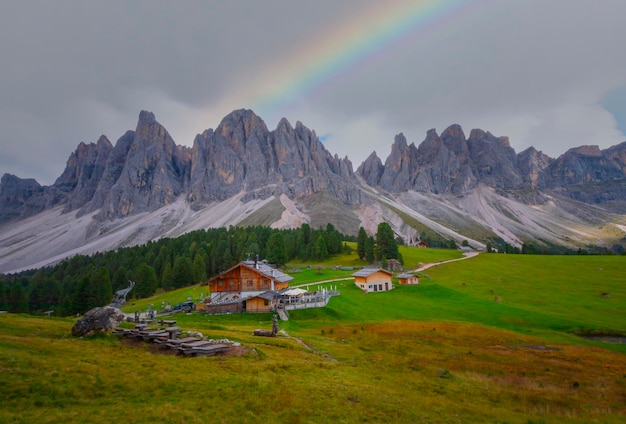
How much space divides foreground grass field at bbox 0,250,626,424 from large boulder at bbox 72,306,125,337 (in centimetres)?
78

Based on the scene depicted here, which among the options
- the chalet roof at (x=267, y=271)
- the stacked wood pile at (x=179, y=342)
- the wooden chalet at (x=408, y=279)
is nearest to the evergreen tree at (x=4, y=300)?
the chalet roof at (x=267, y=271)

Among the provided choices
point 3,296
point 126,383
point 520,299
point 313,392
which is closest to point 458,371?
point 313,392

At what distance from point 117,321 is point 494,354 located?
31635 millimetres

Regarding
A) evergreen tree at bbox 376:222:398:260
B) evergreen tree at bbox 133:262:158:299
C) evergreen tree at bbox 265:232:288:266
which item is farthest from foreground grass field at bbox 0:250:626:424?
evergreen tree at bbox 265:232:288:266

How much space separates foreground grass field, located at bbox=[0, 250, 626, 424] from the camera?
1306 centimetres

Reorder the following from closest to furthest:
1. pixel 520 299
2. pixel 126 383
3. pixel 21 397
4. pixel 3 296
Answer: pixel 21 397, pixel 126 383, pixel 520 299, pixel 3 296

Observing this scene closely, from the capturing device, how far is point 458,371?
23734 mm

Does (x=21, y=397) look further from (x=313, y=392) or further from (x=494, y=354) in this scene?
(x=494, y=354)

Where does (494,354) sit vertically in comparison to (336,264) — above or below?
below

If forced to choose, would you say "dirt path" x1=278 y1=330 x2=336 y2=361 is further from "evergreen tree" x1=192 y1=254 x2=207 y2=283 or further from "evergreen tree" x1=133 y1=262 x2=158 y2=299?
"evergreen tree" x1=133 y1=262 x2=158 y2=299

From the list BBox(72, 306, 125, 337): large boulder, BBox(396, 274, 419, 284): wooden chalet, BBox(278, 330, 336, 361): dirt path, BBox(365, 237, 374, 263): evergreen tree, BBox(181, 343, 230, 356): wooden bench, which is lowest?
BBox(278, 330, 336, 361): dirt path

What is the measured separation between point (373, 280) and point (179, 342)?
166 feet

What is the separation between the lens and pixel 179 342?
22156 millimetres

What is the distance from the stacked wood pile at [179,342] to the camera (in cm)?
2117
